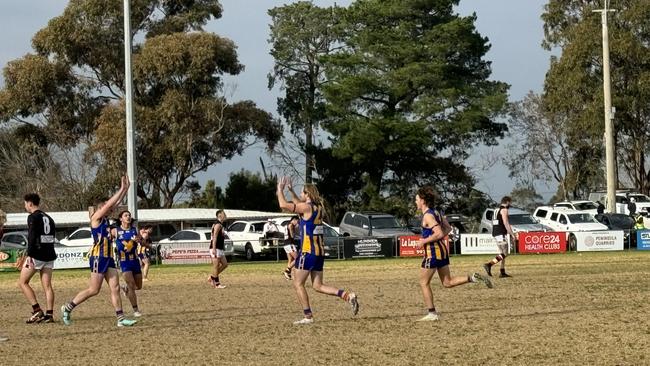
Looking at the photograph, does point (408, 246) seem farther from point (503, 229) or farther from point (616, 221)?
point (503, 229)

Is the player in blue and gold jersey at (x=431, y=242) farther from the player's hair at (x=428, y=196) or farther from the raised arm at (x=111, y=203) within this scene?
the raised arm at (x=111, y=203)

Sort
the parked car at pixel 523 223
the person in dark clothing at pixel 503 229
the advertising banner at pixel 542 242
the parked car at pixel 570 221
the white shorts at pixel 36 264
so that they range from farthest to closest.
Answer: the parked car at pixel 570 221
the parked car at pixel 523 223
the advertising banner at pixel 542 242
the person in dark clothing at pixel 503 229
the white shorts at pixel 36 264

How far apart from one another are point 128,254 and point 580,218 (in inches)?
1347

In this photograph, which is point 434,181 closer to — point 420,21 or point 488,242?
point 420,21

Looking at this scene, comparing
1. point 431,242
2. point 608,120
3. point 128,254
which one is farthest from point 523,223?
point 431,242

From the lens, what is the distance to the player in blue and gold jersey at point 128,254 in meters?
17.2

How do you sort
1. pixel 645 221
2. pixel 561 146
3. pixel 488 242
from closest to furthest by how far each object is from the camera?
pixel 488 242
pixel 645 221
pixel 561 146

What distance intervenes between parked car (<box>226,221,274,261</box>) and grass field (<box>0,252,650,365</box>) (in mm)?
18888

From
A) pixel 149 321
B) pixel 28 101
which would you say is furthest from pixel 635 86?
pixel 149 321

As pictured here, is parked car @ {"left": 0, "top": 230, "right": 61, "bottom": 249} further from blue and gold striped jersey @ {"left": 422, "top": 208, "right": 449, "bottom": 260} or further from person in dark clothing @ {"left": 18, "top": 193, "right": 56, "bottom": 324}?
blue and gold striped jersey @ {"left": 422, "top": 208, "right": 449, "bottom": 260}

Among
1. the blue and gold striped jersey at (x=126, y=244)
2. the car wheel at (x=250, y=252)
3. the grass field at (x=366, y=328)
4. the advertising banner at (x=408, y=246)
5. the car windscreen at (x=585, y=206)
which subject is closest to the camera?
the grass field at (x=366, y=328)

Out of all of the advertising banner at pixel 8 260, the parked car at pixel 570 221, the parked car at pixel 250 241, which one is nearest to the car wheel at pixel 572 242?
the parked car at pixel 570 221

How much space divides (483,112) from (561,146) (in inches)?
664

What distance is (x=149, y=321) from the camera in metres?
16.9
